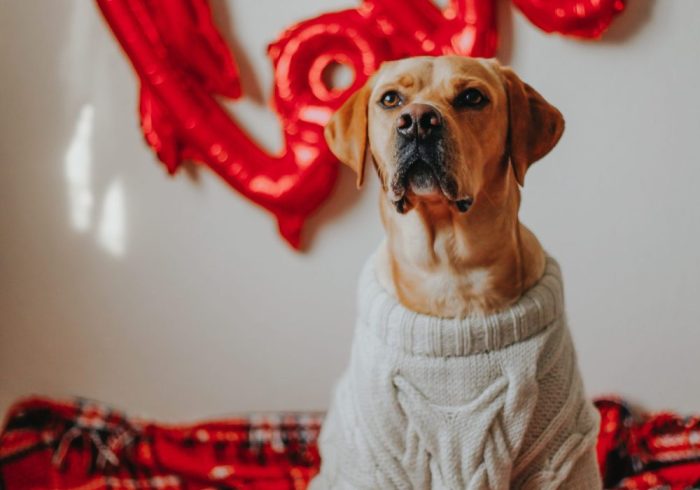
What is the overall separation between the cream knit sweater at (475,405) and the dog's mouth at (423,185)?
0.20m

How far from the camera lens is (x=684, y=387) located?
2.17 metres

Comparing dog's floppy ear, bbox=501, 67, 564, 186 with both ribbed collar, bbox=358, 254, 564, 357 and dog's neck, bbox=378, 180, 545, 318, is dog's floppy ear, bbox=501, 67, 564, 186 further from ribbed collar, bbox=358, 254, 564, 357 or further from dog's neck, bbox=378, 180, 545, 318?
ribbed collar, bbox=358, 254, 564, 357

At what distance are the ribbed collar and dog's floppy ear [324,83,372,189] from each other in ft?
0.86

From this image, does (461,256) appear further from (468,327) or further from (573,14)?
(573,14)

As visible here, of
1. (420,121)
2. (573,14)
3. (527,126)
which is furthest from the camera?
(573,14)

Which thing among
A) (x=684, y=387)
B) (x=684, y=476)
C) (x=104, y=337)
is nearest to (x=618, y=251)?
(x=684, y=387)

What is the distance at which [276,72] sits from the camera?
203 centimetres

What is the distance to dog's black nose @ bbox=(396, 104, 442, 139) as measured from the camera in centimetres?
127

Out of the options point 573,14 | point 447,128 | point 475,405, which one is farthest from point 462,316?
point 573,14

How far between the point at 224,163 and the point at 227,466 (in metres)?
0.81

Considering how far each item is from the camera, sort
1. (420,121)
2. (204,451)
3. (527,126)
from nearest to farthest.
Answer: (420,121)
(527,126)
(204,451)

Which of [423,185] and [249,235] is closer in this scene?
[423,185]

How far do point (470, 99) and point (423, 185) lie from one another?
185mm

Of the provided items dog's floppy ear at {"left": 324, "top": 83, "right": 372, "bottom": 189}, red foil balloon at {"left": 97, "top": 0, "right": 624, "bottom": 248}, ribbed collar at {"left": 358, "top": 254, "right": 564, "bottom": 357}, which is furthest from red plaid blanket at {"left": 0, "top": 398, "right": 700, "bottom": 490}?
dog's floppy ear at {"left": 324, "top": 83, "right": 372, "bottom": 189}
